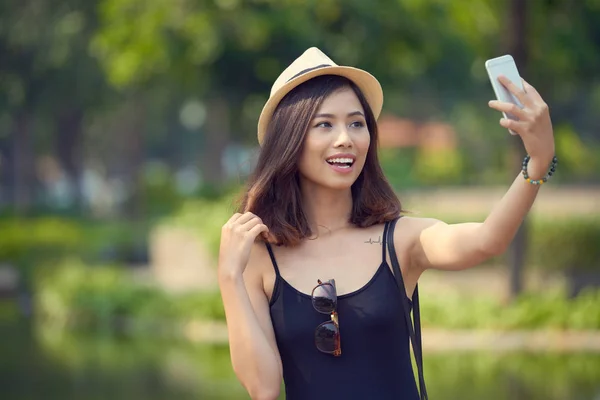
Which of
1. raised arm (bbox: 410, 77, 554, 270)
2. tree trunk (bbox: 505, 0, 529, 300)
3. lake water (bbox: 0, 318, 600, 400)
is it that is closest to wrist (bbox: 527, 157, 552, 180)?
raised arm (bbox: 410, 77, 554, 270)

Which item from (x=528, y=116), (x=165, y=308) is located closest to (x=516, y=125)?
(x=528, y=116)

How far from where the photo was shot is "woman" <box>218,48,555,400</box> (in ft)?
10.9

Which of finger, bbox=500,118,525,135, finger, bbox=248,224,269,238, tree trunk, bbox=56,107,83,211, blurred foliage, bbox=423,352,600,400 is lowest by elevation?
blurred foliage, bbox=423,352,600,400

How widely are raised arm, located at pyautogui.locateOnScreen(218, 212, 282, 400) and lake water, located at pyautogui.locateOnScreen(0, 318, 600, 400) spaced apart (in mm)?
7468

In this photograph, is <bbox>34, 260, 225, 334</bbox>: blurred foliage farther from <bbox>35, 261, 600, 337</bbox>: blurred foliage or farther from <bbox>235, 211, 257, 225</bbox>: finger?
<bbox>235, 211, 257, 225</bbox>: finger

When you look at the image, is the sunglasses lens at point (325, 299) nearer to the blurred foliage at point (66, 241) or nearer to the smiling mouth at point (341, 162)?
the smiling mouth at point (341, 162)

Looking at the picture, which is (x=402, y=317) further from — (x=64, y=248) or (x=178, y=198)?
A: (x=178, y=198)

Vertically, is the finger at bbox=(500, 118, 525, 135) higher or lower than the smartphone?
lower

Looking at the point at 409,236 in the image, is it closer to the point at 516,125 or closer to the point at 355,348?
the point at 355,348

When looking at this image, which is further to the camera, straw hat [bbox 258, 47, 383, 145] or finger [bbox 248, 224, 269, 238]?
straw hat [bbox 258, 47, 383, 145]

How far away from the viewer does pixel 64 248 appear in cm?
2425

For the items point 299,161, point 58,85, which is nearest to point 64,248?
point 58,85

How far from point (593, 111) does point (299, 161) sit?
47.4 m

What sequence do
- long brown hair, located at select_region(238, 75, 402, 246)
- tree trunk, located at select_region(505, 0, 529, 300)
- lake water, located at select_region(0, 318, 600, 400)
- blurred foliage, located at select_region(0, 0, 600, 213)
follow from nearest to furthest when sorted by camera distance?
1. long brown hair, located at select_region(238, 75, 402, 246)
2. lake water, located at select_region(0, 318, 600, 400)
3. tree trunk, located at select_region(505, 0, 529, 300)
4. blurred foliage, located at select_region(0, 0, 600, 213)
